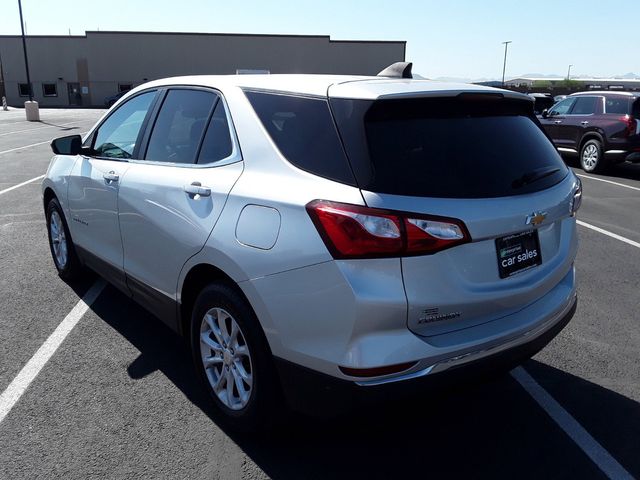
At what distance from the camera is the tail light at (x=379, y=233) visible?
7.51 feet

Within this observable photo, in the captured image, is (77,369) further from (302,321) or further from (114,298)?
(302,321)

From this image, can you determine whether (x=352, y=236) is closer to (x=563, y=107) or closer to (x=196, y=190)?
(x=196, y=190)

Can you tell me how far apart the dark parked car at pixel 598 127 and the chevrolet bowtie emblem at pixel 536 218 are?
11252mm

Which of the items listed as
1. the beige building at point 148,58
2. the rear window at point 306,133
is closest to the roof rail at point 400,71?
the rear window at point 306,133

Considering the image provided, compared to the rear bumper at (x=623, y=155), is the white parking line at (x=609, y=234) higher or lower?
lower

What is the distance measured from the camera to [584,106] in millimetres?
13828

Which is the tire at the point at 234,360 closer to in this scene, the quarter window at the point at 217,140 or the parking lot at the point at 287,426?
the parking lot at the point at 287,426

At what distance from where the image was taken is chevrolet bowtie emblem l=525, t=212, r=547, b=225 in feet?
8.76

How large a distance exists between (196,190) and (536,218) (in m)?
1.72

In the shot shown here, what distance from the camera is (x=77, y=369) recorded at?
3699mm

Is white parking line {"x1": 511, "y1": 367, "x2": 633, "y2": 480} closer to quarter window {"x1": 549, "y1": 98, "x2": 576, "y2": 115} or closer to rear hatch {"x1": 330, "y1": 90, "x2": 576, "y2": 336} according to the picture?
rear hatch {"x1": 330, "y1": 90, "x2": 576, "y2": 336}

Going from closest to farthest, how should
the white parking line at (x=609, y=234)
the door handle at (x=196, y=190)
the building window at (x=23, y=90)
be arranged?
the door handle at (x=196, y=190) → the white parking line at (x=609, y=234) → the building window at (x=23, y=90)

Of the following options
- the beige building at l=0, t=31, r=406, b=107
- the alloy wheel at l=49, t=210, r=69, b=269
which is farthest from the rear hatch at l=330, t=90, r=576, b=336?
the beige building at l=0, t=31, r=406, b=107

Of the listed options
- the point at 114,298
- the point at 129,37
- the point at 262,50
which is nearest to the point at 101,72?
the point at 129,37
